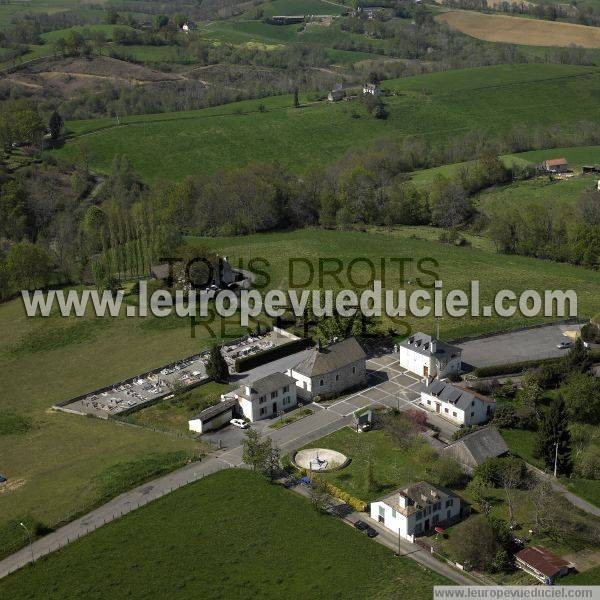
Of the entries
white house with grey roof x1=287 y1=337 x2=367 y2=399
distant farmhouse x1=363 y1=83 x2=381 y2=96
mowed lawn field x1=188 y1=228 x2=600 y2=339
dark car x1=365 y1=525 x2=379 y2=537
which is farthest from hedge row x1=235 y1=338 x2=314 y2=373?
distant farmhouse x1=363 y1=83 x2=381 y2=96

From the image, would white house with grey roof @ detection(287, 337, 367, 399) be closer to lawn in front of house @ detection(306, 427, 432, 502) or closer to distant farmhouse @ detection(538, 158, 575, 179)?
lawn in front of house @ detection(306, 427, 432, 502)

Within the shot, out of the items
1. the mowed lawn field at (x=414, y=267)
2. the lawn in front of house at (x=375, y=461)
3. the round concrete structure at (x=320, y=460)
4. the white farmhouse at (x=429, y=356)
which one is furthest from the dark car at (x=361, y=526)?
the mowed lawn field at (x=414, y=267)

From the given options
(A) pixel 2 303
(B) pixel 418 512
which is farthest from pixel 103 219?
(B) pixel 418 512

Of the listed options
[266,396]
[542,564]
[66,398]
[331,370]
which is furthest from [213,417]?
[542,564]

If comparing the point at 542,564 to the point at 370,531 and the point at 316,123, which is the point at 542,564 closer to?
the point at 370,531

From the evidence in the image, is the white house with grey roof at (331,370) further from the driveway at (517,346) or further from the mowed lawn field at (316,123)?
the mowed lawn field at (316,123)

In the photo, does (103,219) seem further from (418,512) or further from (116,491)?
(418,512)

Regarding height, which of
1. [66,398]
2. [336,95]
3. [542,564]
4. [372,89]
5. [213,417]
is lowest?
[66,398]
